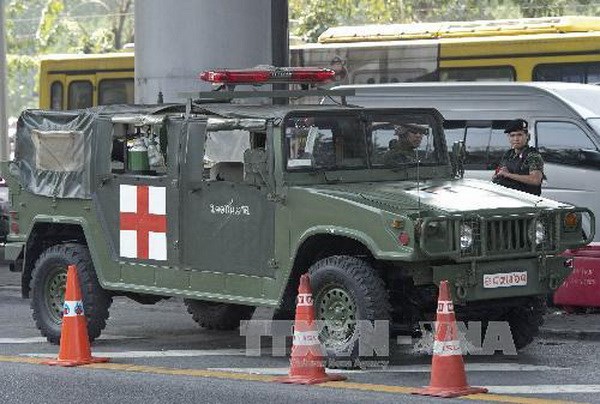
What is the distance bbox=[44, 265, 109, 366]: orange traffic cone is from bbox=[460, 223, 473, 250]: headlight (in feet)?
9.36

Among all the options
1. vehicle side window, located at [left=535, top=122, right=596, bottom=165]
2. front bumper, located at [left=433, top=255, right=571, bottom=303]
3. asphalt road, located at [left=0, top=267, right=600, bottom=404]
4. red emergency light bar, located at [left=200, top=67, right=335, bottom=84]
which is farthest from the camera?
vehicle side window, located at [left=535, top=122, right=596, bottom=165]

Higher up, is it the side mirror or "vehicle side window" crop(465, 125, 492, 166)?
the side mirror

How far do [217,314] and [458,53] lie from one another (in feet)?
42.5

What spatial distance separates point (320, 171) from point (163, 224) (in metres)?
1.46

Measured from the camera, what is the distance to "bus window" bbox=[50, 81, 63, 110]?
33.5 m

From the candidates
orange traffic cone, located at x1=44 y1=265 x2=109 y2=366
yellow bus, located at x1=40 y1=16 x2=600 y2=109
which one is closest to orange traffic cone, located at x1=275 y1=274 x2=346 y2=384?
orange traffic cone, located at x1=44 y1=265 x2=109 y2=366

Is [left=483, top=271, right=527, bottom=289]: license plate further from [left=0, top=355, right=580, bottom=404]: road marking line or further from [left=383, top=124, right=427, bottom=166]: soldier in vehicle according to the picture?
[left=383, top=124, right=427, bottom=166]: soldier in vehicle

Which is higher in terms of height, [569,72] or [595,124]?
[569,72]

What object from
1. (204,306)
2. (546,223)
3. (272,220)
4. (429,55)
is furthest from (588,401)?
(429,55)

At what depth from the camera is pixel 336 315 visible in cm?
1286

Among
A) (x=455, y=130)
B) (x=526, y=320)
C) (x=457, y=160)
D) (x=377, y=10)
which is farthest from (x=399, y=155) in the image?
(x=377, y=10)

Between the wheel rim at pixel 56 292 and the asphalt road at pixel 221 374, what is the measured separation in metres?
0.27

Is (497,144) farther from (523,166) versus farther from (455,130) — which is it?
(523,166)

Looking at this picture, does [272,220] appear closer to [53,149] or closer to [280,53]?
[53,149]
